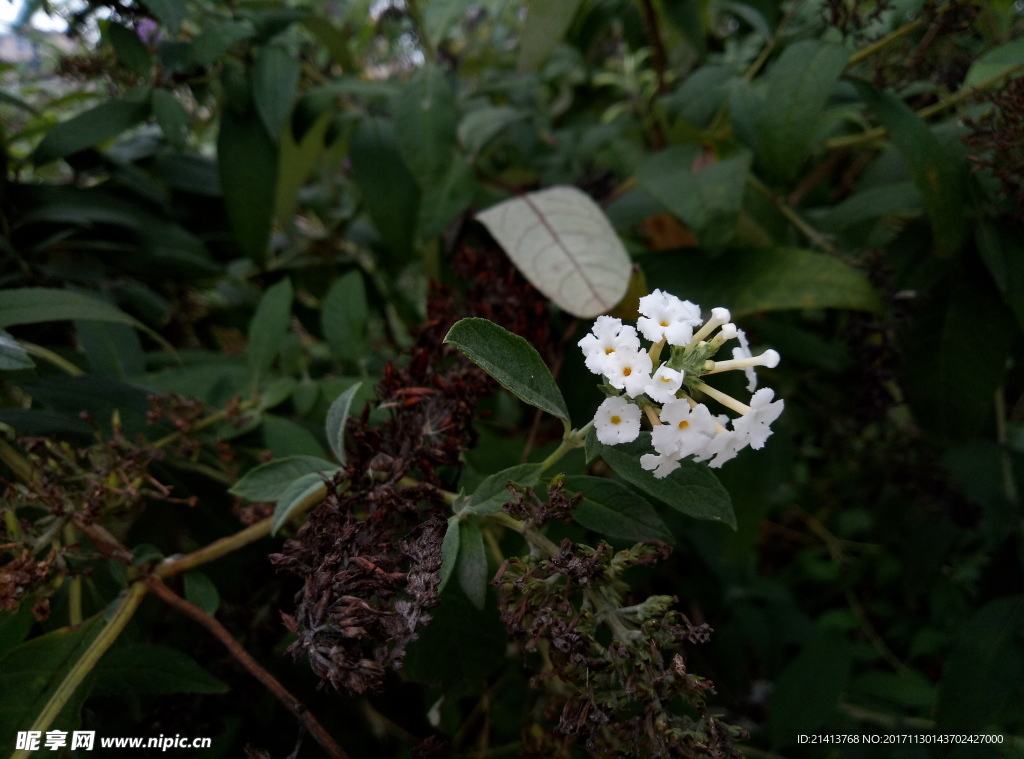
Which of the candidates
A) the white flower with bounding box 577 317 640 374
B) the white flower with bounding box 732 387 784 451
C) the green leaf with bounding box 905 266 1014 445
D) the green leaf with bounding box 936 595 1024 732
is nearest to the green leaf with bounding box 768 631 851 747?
the green leaf with bounding box 936 595 1024 732

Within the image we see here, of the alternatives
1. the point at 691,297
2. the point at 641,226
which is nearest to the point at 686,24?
the point at 641,226

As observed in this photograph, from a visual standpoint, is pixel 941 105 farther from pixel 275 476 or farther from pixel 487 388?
pixel 275 476

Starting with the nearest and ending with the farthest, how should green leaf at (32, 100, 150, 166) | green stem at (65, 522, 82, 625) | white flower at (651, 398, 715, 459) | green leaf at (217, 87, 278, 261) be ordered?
1. white flower at (651, 398, 715, 459)
2. green stem at (65, 522, 82, 625)
3. green leaf at (32, 100, 150, 166)
4. green leaf at (217, 87, 278, 261)

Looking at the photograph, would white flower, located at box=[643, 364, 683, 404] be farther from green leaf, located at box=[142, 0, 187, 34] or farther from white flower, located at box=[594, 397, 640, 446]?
green leaf, located at box=[142, 0, 187, 34]

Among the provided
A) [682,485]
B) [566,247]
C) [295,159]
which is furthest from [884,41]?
[295,159]

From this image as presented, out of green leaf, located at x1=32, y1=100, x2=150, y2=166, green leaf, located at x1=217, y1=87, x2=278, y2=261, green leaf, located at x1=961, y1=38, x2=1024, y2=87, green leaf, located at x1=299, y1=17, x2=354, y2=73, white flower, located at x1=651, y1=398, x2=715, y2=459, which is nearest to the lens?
white flower, located at x1=651, y1=398, x2=715, y2=459

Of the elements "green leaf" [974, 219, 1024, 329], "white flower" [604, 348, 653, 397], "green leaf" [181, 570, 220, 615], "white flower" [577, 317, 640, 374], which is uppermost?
"white flower" [577, 317, 640, 374]

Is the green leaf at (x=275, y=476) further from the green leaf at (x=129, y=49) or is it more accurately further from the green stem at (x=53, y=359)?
the green leaf at (x=129, y=49)

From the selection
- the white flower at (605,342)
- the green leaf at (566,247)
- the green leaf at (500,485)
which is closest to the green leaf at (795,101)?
the green leaf at (566,247)

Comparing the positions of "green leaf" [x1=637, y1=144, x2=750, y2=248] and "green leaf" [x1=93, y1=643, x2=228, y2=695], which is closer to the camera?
"green leaf" [x1=93, y1=643, x2=228, y2=695]
